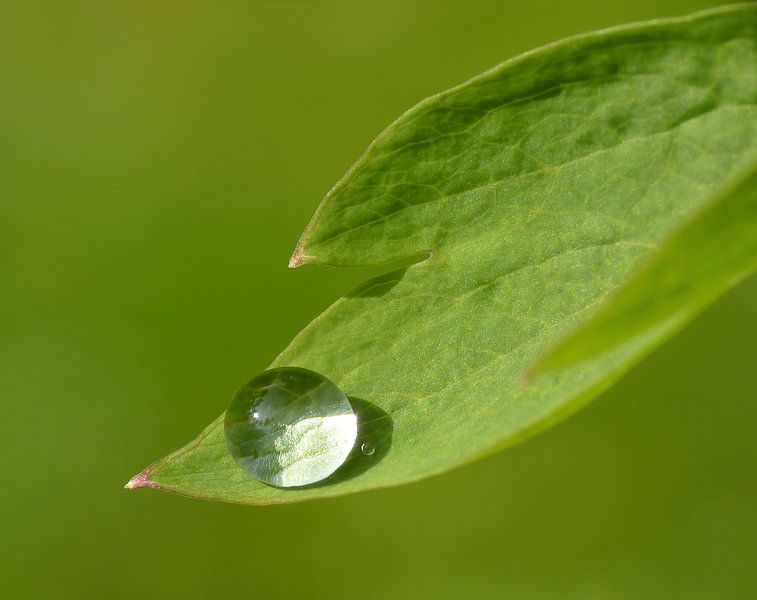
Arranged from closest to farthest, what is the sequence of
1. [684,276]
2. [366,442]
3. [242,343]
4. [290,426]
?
[684,276]
[366,442]
[290,426]
[242,343]

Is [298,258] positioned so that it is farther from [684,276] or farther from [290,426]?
[684,276]

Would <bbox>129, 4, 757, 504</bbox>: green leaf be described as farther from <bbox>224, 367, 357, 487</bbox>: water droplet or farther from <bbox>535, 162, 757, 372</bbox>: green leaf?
<bbox>535, 162, 757, 372</bbox>: green leaf

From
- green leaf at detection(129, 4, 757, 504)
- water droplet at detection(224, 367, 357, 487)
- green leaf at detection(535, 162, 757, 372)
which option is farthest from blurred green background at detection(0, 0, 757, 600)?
green leaf at detection(535, 162, 757, 372)

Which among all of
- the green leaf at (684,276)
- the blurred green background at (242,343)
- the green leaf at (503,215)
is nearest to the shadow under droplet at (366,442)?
the green leaf at (503,215)

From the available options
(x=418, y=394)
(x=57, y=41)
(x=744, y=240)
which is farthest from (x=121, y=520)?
(x=744, y=240)

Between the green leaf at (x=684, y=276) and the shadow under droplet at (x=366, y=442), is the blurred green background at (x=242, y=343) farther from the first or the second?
the green leaf at (x=684, y=276)

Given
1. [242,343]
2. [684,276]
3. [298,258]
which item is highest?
[298,258]

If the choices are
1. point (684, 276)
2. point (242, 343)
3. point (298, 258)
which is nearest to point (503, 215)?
point (298, 258)
